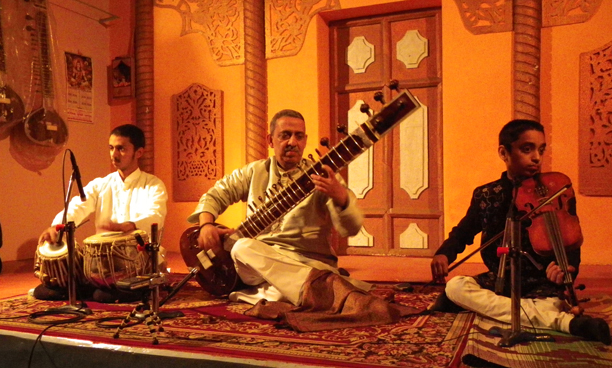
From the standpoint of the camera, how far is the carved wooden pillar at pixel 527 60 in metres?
4.31

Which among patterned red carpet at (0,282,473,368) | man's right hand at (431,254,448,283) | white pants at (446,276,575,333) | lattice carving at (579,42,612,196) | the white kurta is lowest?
patterned red carpet at (0,282,473,368)

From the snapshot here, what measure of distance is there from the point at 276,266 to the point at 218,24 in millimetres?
3646

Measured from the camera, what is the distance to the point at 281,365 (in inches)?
72.5

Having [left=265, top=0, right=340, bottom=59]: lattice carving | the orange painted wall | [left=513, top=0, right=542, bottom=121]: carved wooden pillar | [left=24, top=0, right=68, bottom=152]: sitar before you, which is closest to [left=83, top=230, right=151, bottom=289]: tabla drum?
[left=24, top=0, right=68, bottom=152]: sitar

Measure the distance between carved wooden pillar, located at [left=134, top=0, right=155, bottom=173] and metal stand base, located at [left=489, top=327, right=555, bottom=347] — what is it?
4.47m

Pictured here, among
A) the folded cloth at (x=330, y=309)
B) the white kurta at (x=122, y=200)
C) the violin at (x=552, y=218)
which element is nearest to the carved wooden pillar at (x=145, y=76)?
the white kurta at (x=122, y=200)

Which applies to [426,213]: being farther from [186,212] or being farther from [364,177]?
[186,212]

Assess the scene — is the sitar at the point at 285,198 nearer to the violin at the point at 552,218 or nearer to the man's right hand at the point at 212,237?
the man's right hand at the point at 212,237

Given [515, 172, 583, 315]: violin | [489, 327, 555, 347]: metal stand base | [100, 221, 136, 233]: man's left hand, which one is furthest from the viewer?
[100, 221, 136, 233]: man's left hand

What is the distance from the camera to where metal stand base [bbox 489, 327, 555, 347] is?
2027 millimetres

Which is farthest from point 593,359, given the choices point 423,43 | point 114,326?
point 423,43

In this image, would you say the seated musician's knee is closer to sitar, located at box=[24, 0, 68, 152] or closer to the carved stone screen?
the carved stone screen

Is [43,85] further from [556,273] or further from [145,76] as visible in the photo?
[556,273]

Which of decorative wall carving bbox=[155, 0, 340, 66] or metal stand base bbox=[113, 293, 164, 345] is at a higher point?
decorative wall carving bbox=[155, 0, 340, 66]
